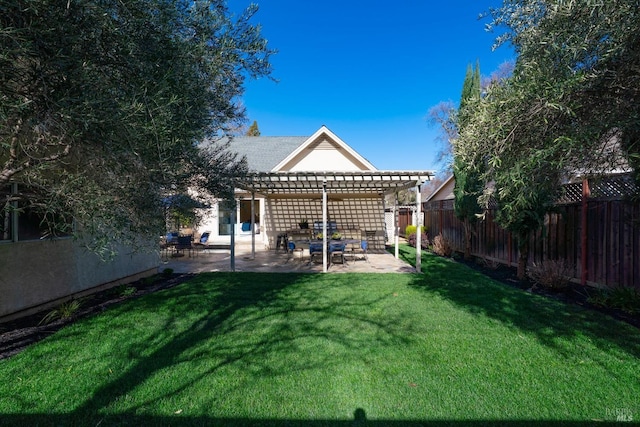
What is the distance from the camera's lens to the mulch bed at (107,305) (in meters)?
4.71

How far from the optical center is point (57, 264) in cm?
643

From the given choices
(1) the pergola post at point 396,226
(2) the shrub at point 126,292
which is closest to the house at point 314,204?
(1) the pergola post at point 396,226

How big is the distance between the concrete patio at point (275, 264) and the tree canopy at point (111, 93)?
248 inches

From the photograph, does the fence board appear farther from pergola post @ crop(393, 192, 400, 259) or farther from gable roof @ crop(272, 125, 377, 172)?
gable roof @ crop(272, 125, 377, 172)

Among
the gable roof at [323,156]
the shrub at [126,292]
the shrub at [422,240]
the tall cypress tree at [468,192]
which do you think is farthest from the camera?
the shrub at [422,240]

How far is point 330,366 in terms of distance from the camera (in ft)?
12.7

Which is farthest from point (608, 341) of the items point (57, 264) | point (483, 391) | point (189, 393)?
point (57, 264)

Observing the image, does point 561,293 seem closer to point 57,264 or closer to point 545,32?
point 545,32

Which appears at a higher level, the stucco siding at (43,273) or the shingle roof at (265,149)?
the shingle roof at (265,149)

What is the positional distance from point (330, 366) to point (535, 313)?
172 inches

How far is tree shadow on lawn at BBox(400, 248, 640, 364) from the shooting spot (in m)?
4.54

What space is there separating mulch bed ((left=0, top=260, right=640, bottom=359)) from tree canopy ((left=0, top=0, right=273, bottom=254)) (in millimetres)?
2356

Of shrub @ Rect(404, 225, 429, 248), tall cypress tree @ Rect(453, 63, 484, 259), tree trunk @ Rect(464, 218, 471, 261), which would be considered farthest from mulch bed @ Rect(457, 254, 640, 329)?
shrub @ Rect(404, 225, 429, 248)

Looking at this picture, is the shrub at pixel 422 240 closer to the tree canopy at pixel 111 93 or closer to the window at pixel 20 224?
the tree canopy at pixel 111 93
